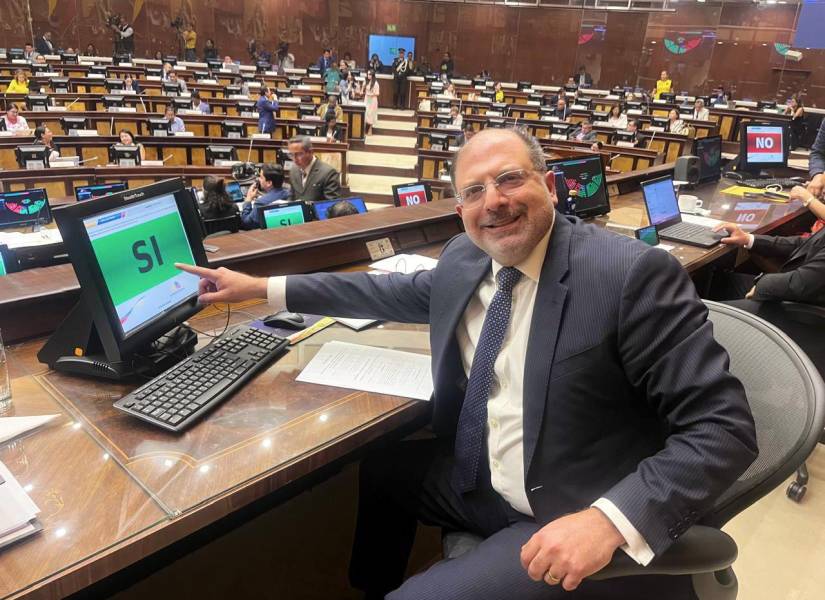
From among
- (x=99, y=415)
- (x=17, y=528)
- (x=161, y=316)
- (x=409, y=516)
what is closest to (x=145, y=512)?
(x=17, y=528)

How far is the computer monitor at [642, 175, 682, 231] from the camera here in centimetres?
303

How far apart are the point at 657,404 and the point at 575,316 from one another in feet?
0.70

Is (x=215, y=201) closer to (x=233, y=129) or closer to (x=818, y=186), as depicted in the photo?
(x=818, y=186)

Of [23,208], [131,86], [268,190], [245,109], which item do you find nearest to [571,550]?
[23,208]

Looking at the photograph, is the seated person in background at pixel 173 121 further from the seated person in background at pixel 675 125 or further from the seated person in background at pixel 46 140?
the seated person in background at pixel 675 125

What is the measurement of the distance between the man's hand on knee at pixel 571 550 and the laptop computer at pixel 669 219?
222cm

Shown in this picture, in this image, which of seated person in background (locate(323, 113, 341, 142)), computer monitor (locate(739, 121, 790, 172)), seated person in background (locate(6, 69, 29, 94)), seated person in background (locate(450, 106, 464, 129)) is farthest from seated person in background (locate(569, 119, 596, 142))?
seated person in background (locate(6, 69, 29, 94))

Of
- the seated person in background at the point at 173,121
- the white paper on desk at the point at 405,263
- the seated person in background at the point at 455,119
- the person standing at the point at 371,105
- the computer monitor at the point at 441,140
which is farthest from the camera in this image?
the person standing at the point at 371,105

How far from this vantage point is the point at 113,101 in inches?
383

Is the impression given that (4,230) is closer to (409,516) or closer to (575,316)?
(409,516)

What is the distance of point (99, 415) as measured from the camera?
123 centimetres

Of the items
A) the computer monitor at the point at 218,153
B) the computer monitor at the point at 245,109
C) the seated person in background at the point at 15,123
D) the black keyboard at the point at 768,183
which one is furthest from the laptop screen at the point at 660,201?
the computer monitor at the point at 245,109

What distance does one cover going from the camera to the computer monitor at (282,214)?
4.26 m

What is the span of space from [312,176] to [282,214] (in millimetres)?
1521
